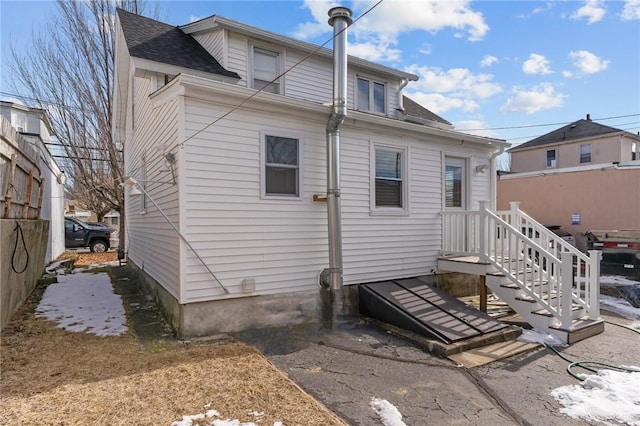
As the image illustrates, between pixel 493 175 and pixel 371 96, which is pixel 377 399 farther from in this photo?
pixel 371 96

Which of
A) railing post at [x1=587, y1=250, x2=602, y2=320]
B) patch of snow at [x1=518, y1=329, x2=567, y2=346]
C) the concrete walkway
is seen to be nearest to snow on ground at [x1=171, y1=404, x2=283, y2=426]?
the concrete walkway

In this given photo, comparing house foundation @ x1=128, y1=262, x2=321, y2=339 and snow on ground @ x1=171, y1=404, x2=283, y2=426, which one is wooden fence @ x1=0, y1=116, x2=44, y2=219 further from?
snow on ground @ x1=171, y1=404, x2=283, y2=426

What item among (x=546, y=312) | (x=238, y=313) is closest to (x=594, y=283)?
(x=546, y=312)

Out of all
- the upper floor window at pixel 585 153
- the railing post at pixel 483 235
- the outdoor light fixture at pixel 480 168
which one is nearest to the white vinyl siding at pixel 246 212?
the railing post at pixel 483 235

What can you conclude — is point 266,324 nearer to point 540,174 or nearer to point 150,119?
point 150,119

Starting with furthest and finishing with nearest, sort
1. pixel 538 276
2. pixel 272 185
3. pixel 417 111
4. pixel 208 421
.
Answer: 1. pixel 417 111
2. pixel 538 276
3. pixel 272 185
4. pixel 208 421

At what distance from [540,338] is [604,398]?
5.82 ft

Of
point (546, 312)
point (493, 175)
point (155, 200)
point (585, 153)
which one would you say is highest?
point (585, 153)

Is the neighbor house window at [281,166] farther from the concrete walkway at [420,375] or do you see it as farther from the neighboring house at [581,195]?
Result: the neighboring house at [581,195]

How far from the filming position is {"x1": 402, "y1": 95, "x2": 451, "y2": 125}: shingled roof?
10.9m

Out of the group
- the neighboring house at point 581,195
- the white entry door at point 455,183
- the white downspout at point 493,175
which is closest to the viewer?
the white entry door at point 455,183

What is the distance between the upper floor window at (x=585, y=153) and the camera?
2153cm

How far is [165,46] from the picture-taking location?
755cm

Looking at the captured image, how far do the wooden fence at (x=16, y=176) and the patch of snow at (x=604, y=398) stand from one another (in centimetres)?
714
